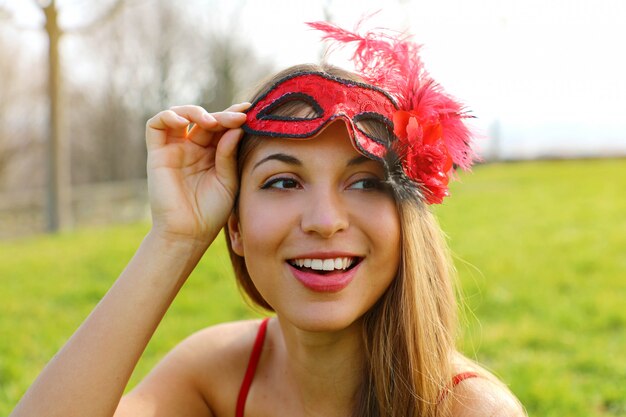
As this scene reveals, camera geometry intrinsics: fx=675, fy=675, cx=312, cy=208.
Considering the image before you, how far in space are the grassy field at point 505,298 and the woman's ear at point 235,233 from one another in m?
0.96

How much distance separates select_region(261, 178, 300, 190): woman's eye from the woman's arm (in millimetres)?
220

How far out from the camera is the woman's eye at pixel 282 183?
7.64 ft

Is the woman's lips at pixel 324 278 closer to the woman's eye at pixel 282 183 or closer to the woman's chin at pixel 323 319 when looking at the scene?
the woman's chin at pixel 323 319

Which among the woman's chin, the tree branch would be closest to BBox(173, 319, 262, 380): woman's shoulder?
the woman's chin

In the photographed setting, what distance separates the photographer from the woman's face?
7.38 ft

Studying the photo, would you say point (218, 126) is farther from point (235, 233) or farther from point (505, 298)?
point (505, 298)

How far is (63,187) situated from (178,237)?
11808mm

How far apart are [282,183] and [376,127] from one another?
14.9 inches

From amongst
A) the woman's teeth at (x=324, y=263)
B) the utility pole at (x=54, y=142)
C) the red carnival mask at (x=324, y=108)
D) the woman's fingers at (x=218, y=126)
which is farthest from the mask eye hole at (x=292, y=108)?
the utility pole at (x=54, y=142)

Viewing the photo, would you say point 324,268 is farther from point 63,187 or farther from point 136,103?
point 136,103

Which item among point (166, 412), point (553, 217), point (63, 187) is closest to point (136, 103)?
point (63, 187)

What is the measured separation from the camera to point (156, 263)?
8.02ft

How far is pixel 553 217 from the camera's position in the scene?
982 cm

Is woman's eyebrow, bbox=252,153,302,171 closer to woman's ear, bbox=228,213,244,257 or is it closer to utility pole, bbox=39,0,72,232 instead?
woman's ear, bbox=228,213,244,257
